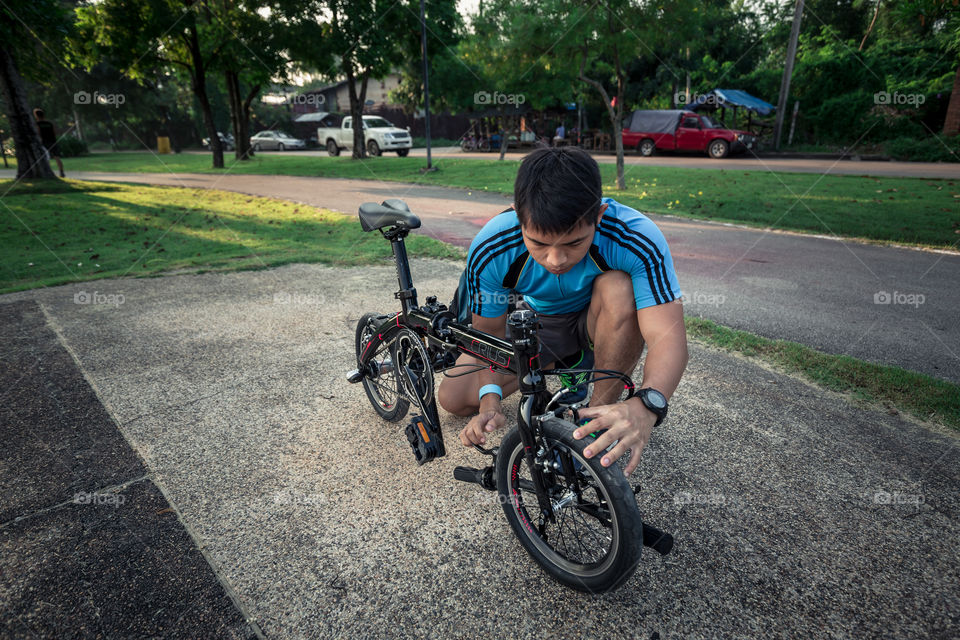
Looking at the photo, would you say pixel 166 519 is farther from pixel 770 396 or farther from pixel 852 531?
pixel 770 396

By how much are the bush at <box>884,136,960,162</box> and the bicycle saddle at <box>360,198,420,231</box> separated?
22562 mm

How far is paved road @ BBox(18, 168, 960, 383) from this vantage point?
4.11 meters

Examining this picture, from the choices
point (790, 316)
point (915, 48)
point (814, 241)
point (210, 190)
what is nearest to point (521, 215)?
point (790, 316)

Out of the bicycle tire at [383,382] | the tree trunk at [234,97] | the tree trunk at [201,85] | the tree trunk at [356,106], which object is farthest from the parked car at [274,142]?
the bicycle tire at [383,382]

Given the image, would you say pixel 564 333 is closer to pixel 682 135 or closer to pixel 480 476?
pixel 480 476

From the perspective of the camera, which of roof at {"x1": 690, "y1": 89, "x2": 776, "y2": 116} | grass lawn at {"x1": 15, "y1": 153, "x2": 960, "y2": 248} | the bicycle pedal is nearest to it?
the bicycle pedal

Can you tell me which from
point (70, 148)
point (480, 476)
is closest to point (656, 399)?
point (480, 476)

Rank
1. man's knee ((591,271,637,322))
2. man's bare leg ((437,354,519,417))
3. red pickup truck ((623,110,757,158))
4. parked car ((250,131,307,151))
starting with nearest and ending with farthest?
1. man's knee ((591,271,637,322))
2. man's bare leg ((437,354,519,417))
3. red pickup truck ((623,110,757,158))
4. parked car ((250,131,307,151))

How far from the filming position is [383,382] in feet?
10.3

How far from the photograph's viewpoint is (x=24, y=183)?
13984 millimetres

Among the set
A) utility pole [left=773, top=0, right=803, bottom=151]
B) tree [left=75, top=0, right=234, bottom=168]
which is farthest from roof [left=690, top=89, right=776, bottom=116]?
tree [left=75, top=0, right=234, bottom=168]

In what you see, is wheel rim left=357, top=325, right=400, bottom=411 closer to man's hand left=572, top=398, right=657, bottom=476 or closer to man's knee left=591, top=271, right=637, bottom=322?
man's knee left=591, top=271, right=637, bottom=322

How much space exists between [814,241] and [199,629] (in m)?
8.66

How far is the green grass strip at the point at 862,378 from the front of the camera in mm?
3053
